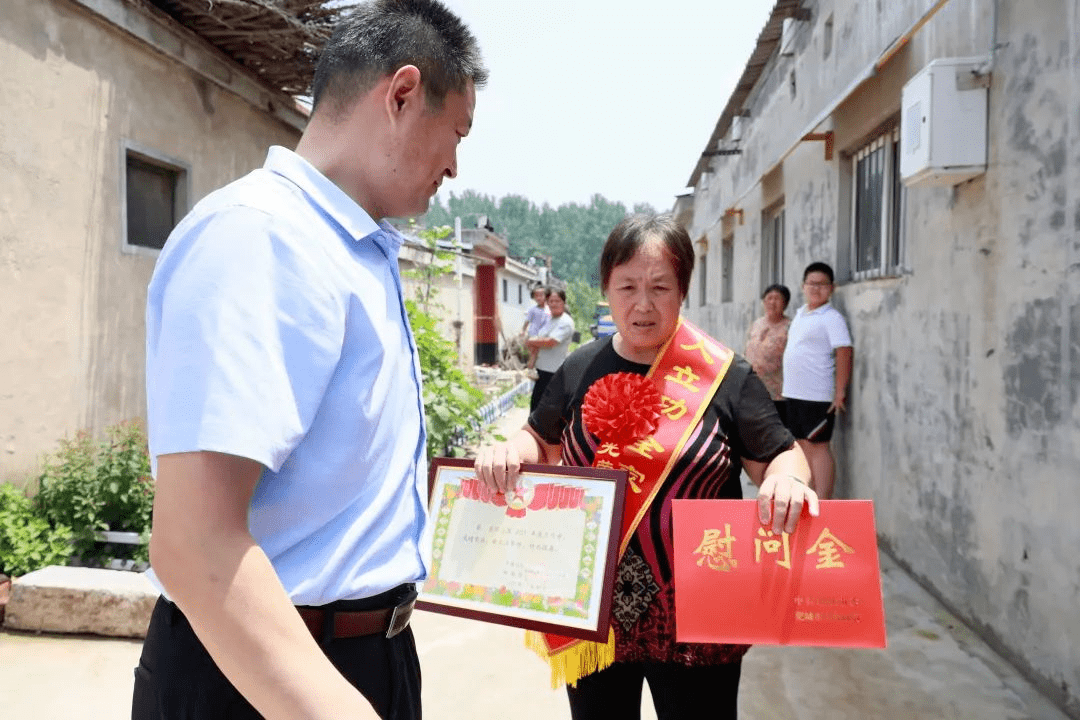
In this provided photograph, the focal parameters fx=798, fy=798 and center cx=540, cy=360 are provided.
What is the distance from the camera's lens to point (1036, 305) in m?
2.96

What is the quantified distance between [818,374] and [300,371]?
4926 millimetres

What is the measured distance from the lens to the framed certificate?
1.67 m

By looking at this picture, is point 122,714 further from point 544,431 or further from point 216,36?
point 216,36

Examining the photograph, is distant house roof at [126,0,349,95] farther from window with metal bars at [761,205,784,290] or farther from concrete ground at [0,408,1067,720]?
window with metal bars at [761,205,784,290]

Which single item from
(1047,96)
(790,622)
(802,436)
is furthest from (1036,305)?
(802,436)

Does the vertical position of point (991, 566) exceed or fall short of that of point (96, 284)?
Answer: it falls short

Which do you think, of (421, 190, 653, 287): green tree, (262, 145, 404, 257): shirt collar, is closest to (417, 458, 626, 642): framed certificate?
(262, 145, 404, 257): shirt collar

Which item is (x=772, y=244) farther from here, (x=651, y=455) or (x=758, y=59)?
(x=651, y=455)

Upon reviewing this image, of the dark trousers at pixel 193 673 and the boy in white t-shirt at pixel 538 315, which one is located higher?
the boy in white t-shirt at pixel 538 315

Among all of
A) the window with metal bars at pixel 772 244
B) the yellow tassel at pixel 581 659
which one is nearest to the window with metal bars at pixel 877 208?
the window with metal bars at pixel 772 244

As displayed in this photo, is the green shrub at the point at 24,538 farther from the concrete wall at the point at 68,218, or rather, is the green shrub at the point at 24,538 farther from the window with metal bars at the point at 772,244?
the window with metal bars at the point at 772,244

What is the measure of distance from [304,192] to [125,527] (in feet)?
12.3

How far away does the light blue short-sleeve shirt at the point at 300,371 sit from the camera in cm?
79

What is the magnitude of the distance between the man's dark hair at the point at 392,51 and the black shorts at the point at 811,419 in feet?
15.3
